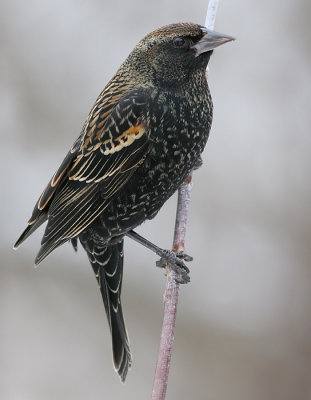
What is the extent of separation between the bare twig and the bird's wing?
0.28 m

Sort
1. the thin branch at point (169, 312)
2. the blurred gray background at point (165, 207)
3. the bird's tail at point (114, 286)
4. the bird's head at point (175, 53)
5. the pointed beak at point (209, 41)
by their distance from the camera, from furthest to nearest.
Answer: the blurred gray background at point (165, 207)
the bird's tail at point (114, 286)
the bird's head at point (175, 53)
the pointed beak at point (209, 41)
the thin branch at point (169, 312)

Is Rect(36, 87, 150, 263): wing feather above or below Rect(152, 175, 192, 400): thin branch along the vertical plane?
above

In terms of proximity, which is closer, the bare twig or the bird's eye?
the bare twig

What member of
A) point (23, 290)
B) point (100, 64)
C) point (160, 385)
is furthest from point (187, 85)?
point (23, 290)

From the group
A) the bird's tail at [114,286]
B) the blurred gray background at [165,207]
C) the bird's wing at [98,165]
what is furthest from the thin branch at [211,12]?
the blurred gray background at [165,207]

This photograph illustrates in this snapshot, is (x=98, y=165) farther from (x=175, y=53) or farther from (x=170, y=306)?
(x=170, y=306)

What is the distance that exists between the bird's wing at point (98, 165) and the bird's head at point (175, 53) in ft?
0.43

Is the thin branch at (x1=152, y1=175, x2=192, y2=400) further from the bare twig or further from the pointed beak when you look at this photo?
the pointed beak

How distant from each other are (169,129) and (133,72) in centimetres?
36

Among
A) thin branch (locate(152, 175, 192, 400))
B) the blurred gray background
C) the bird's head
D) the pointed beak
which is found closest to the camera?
thin branch (locate(152, 175, 192, 400))

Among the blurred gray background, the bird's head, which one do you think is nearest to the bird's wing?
the bird's head

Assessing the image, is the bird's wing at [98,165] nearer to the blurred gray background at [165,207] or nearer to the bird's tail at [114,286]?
the bird's tail at [114,286]

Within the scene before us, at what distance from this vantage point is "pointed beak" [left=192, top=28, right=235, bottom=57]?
3.22m

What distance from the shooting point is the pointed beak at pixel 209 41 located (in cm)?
322
